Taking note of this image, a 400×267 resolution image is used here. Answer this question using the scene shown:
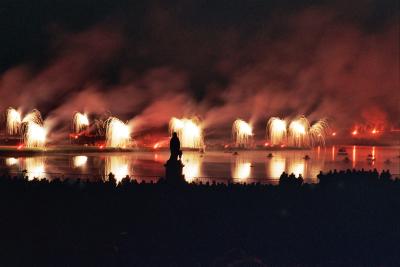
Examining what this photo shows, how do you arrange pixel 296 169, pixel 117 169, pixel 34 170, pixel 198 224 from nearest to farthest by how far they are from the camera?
pixel 198 224 → pixel 34 170 → pixel 117 169 → pixel 296 169

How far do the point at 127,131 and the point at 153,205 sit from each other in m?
51.0

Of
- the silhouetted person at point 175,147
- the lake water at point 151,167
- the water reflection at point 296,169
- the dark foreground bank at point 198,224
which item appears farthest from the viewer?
the water reflection at point 296,169

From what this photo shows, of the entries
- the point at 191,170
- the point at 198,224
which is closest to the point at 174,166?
the point at 198,224

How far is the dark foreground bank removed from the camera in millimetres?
17922

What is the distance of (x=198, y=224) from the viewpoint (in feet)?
65.2

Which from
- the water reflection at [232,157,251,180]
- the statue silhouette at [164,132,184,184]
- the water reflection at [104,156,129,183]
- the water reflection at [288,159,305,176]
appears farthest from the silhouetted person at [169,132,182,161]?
the water reflection at [288,159,305,176]

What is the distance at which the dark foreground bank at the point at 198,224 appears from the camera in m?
17.9

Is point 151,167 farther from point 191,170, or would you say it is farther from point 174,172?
point 174,172

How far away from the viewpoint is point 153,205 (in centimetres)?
2042

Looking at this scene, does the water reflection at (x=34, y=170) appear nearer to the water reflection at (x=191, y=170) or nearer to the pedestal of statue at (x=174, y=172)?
the pedestal of statue at (x=174, y=172)

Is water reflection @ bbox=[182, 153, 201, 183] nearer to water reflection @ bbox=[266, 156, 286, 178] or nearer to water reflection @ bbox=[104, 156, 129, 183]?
water reflection @ bbox=[104, 156, 129, 183]

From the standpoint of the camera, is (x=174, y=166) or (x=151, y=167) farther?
(x=151, y=167)

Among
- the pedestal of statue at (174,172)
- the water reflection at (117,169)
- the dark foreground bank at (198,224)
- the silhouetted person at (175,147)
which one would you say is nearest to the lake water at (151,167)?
the water reflection at (117,169)

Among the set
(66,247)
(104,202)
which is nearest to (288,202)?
(104,202)
